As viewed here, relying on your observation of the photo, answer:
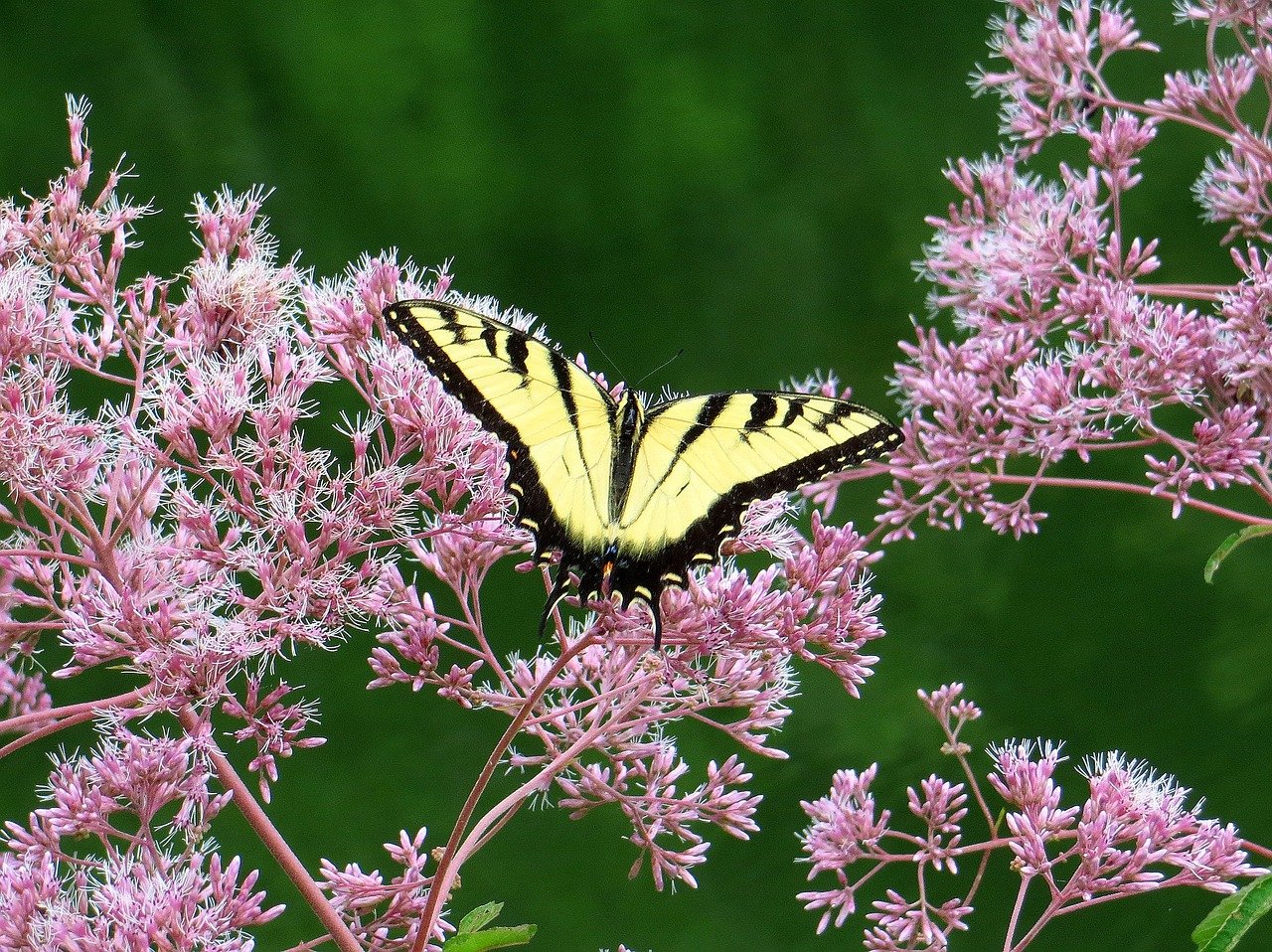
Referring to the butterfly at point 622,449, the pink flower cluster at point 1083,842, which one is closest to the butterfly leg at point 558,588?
the butterfly at point 622,449

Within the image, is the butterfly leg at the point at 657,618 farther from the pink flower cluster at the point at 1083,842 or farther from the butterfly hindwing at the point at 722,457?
the pink flower cluster at the point at 1083,842

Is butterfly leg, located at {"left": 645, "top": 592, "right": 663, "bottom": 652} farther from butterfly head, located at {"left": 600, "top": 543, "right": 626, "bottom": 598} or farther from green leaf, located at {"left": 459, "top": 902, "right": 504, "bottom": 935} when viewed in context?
green leaf, located at {"left": 459, "top": 902, "right": 504, "bottom": 935}

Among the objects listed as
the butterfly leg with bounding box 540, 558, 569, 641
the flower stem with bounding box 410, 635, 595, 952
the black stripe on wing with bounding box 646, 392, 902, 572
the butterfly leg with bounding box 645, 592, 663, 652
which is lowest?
the flower stem with bounding box 410, 635, 595, 952

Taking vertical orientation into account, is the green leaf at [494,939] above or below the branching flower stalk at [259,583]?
below

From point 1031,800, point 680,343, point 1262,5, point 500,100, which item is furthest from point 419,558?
point 500,100

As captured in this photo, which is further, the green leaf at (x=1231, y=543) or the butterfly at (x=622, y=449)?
the green leaf at (x=1231, y=543)

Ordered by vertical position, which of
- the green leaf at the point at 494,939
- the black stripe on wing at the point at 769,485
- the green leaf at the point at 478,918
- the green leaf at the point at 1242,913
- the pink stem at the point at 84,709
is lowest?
the green leaf at the point at 1242,913

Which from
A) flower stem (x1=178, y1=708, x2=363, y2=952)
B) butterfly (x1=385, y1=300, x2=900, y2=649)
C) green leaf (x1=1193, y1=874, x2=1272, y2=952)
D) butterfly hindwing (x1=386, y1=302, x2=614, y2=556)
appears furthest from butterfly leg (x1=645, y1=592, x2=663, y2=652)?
green leaf (x1=1193, y1=874, x2=1272, y2=952)

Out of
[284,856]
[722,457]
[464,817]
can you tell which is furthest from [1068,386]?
[284,856]
